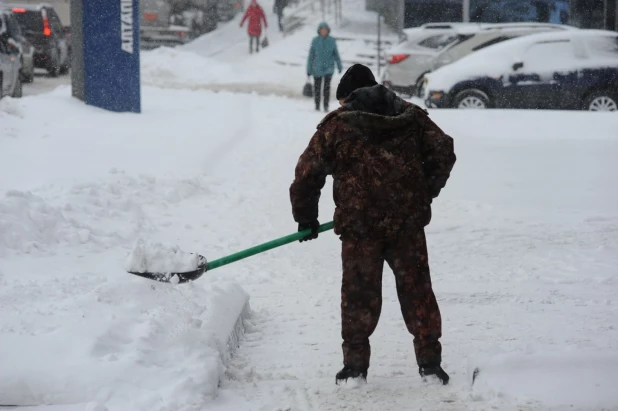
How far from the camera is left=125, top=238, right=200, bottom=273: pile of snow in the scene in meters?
4.50

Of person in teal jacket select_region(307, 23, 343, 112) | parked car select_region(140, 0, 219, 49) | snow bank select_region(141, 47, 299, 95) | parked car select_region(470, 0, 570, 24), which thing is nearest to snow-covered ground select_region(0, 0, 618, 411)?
person in teal jacket select_region(307, 23, 343, 112)

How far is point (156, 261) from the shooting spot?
14.9ft

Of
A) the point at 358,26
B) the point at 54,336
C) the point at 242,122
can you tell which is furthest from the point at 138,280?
the point at 358,26

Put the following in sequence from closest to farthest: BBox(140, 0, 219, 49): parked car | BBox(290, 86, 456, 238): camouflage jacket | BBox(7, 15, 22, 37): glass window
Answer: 1. BBox(290, 86, 456, 238): camouflage jacket
2. BBox(7, 15, 22, 37): glass window
3. BBox(140, 0, 219, 49): parked car

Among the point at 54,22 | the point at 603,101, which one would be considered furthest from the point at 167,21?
the point at 603,101

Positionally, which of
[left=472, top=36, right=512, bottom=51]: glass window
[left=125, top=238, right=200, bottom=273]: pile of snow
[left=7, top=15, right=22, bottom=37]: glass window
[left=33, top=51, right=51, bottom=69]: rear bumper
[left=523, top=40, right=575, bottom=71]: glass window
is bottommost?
[left=125, top=238, right=200, bottom=273]: pile of snow

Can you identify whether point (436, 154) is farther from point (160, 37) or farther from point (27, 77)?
point (160, 37)

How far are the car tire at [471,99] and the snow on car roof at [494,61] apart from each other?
22 cm

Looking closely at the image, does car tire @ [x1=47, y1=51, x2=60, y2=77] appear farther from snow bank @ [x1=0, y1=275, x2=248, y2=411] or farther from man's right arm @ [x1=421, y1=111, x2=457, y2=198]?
man's right arm @ [x1=421, y1=111, x2=457, y2=198]

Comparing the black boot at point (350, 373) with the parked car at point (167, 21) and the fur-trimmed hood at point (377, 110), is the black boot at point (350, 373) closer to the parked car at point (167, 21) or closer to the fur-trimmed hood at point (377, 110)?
the fur-trimmed hood at point (377, 110)

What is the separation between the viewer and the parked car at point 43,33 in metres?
22.3

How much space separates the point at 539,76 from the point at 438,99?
159cm

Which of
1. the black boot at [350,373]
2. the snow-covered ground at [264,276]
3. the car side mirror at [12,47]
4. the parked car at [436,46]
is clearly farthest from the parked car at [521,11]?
the black boot at [350,373]

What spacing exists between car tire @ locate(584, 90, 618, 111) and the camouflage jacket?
1115cm
